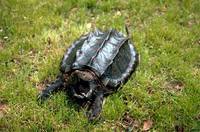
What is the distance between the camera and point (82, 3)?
796 cm

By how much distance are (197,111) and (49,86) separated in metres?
2.06

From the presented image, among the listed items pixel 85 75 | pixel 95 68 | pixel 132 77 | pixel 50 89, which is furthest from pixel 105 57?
pixel 50 89

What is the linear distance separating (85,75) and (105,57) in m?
0.48

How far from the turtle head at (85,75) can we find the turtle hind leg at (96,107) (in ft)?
0.93

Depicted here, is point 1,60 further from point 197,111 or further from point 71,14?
point 197,111

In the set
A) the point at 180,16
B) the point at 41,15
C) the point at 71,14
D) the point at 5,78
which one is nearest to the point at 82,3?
the point at 71,14

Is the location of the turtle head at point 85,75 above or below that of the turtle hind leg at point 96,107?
above

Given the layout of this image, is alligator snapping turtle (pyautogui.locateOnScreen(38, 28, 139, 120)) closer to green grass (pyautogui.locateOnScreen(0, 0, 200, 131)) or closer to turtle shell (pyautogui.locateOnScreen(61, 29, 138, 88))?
turtle shell (pyautogui.locateOnScreen(61, 29, 138, 88))

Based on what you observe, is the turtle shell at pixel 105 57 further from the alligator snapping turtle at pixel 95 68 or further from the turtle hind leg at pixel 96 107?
the turtle hind leg at pixel 96 107

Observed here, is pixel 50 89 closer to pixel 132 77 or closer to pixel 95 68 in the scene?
pixel 95 68

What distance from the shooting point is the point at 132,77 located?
6367 mm

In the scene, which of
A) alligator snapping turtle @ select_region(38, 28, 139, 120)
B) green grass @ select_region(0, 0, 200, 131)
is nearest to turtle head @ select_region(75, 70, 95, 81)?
alligator snapping turtle @ select_region(38, 28, 139, 120)

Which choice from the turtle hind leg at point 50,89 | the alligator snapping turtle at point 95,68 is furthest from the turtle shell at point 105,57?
the turtle hind leg at point 50,89

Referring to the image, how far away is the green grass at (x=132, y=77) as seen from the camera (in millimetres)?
5656
